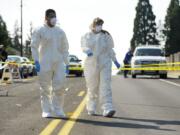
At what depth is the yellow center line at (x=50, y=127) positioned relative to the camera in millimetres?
10555

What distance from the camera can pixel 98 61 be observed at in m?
13.4

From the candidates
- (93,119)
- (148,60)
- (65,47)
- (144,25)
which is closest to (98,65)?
(65,47)

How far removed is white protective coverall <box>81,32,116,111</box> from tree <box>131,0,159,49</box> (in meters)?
99.7

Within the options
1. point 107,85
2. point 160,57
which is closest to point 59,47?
point 107,85

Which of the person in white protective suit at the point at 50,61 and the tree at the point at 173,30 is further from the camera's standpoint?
the tree at the point at 173,30

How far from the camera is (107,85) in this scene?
525 inches

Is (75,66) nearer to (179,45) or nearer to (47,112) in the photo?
(47,112)

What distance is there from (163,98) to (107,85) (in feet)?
18.2

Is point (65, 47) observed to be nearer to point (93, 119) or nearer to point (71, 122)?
point (93, 119)

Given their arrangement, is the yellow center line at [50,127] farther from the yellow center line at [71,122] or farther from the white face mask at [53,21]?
the white face mask at [53,21]

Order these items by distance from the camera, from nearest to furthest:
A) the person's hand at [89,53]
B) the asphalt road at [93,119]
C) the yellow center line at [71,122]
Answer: the yellow center line at [71,122] → the asphalt road at [93,119] → the person's hand at [89,53]

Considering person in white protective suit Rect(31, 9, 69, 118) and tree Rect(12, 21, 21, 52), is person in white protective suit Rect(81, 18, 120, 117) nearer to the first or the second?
person in white protective suit Rect(31, 9, 69, 118)

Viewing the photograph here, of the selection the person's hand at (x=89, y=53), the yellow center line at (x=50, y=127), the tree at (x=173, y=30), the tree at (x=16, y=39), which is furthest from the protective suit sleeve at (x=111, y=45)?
the tree at (x=16, y=39)

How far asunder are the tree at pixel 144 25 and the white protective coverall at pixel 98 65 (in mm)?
99692
